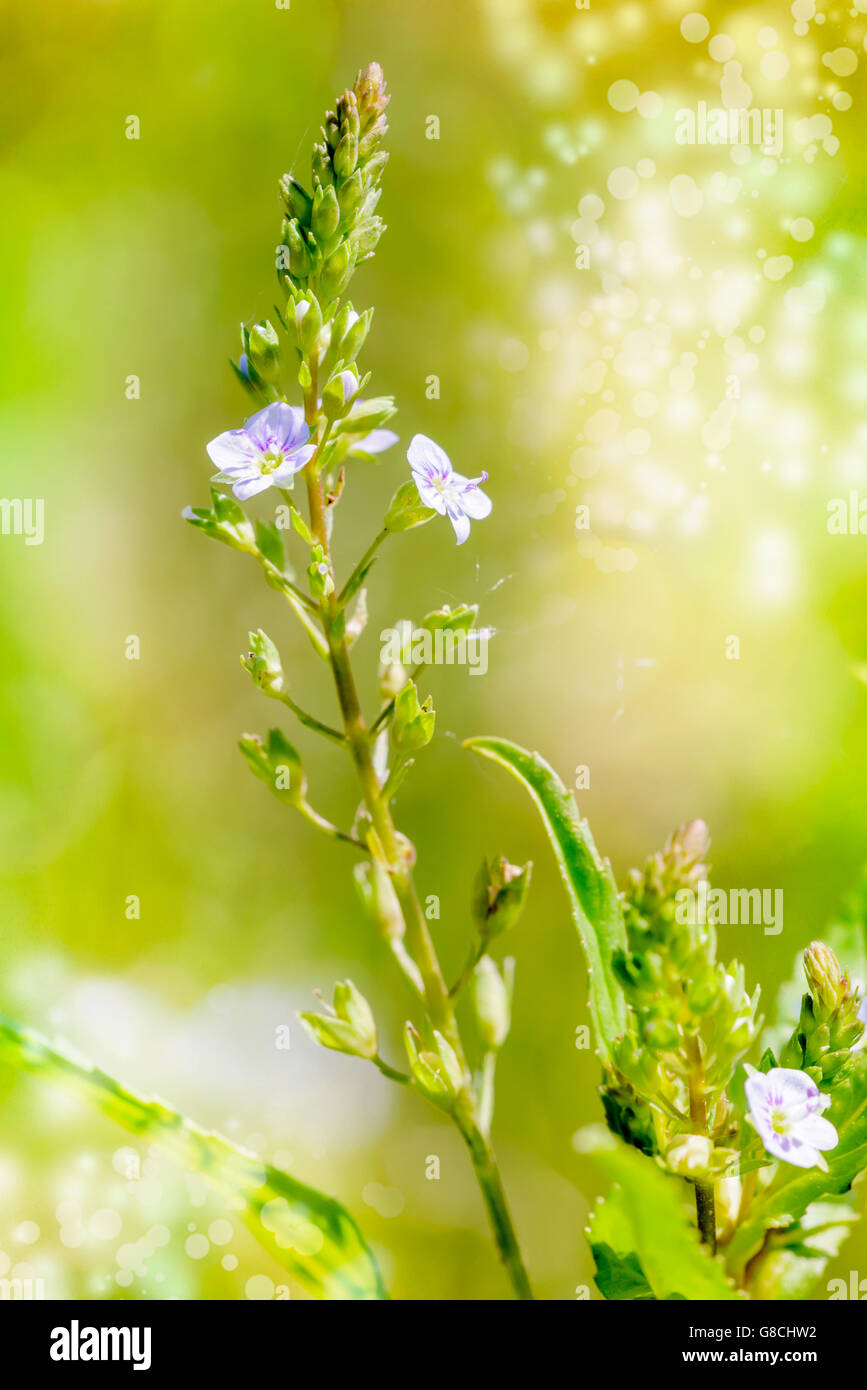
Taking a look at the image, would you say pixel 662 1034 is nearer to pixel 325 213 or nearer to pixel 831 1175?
pixel 831 1175

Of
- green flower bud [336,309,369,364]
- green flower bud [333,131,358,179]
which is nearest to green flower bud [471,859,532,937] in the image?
green flower bud [336,309,369,364]

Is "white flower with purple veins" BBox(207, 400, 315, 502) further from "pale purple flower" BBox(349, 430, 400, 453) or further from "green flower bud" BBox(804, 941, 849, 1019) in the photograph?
"green flower bud" BBox(804, 941, 849, 1019)

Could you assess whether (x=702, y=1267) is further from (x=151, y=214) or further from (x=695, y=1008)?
(x=151, y=214)

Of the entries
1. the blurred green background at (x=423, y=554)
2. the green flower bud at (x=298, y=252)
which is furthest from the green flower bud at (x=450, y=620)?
the blurred green background at (x=423, y=554)

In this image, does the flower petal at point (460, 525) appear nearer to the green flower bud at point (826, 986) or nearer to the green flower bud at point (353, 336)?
the green flower bud at point (353, 336)

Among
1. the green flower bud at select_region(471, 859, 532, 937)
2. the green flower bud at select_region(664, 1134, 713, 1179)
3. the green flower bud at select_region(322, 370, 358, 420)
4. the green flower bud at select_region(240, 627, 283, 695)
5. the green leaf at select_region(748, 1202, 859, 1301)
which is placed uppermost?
the green flower bud at select_region(322, 370, 358, 420)
